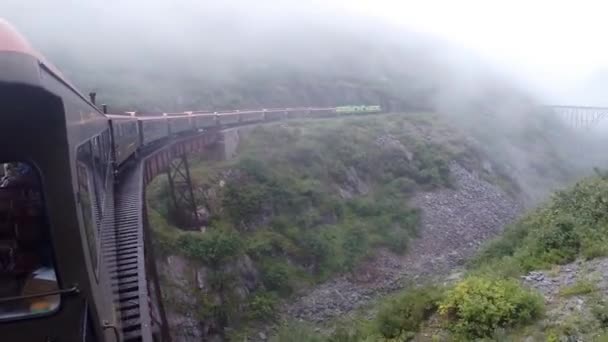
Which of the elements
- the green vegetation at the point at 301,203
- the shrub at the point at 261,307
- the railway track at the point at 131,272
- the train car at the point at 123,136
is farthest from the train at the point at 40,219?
the shrub at the point at 261,307

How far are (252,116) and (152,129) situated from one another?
53.0 ft

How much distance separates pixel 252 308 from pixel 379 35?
7142cm

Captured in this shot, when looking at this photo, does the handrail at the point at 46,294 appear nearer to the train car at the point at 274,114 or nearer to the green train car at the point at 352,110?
the train car at the point at 274,114

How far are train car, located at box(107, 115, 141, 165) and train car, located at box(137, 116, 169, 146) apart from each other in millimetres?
483

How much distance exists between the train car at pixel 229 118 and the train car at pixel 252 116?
0.77m

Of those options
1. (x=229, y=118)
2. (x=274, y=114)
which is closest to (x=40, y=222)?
(x=229, y=118)

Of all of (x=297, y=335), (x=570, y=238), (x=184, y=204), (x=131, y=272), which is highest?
(x=131, y=272)

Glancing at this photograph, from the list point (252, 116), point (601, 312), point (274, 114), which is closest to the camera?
point (601, 312)

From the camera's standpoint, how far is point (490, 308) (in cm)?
823

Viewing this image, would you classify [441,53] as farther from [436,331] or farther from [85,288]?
[85,288]

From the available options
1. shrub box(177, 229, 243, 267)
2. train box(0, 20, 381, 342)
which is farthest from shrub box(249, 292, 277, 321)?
train box(0, 20, 381, 342)

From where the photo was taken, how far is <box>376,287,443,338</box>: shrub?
374 inches

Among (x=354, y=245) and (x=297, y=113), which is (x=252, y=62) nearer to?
(x=297, y=113)

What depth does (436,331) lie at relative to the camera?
8.71 metres
